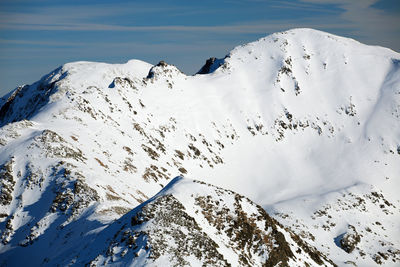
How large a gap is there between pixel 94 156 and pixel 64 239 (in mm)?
24708

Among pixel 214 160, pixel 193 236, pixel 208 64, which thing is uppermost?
pixel 193 236

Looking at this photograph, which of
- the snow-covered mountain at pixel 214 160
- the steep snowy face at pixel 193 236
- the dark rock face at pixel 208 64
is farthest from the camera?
the dark rock face at pixel 208 64

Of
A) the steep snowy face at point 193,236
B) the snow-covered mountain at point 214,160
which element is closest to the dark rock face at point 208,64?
the snow-covered mountain at point 214,160

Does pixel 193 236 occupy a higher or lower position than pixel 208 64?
higher

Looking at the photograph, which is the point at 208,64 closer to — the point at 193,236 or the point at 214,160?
the point at 214,160

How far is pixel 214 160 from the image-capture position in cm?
10438

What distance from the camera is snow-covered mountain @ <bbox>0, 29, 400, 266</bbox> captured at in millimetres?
34031

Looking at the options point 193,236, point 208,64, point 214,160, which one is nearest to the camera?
point 193,236

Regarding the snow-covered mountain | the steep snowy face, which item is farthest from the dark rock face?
the steep snowy face

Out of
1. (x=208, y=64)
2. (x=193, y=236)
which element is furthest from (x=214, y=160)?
(x=193, y=236)

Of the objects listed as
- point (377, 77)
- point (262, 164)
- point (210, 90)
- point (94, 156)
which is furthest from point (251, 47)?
point (94, 156)

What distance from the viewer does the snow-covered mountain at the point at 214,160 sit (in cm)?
3403

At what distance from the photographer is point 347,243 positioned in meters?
77.0

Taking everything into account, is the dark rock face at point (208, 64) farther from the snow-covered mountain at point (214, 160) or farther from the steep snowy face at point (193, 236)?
the steep snowy face at point (193, 236)
